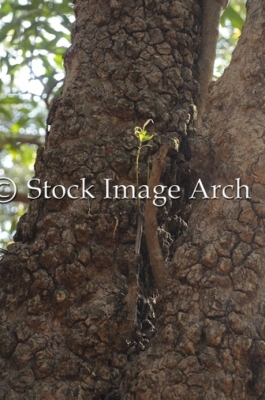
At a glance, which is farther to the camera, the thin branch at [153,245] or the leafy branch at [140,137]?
the leafy branch at [140,137]

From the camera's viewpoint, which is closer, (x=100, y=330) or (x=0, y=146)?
(x=100, y=330)

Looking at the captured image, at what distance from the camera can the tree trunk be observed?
1365 mm

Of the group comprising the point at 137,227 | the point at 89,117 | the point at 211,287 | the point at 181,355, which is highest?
the point at 89,117

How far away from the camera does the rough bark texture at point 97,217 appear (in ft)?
4.72

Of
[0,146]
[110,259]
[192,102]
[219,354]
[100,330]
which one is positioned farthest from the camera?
[0,146]

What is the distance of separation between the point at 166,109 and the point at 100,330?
0.66 meters

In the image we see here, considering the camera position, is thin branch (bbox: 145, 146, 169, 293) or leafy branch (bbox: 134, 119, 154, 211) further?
leafy branch (bbox: 134, 119, 154, 211)

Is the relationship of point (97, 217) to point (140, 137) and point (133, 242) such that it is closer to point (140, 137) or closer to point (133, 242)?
point (133, 242)

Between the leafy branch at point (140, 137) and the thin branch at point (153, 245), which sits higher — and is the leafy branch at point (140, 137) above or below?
above

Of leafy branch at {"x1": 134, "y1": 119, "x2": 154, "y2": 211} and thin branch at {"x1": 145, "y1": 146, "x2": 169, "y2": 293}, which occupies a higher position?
leafy branch at {"x1": 134, "y1": 119, "x2": 154, "y2": 211}

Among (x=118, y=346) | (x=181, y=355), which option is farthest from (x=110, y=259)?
(x=181, y=355)

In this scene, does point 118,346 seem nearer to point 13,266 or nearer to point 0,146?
point 13,266

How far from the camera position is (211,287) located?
141 cm

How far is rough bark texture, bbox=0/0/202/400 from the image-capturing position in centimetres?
144
